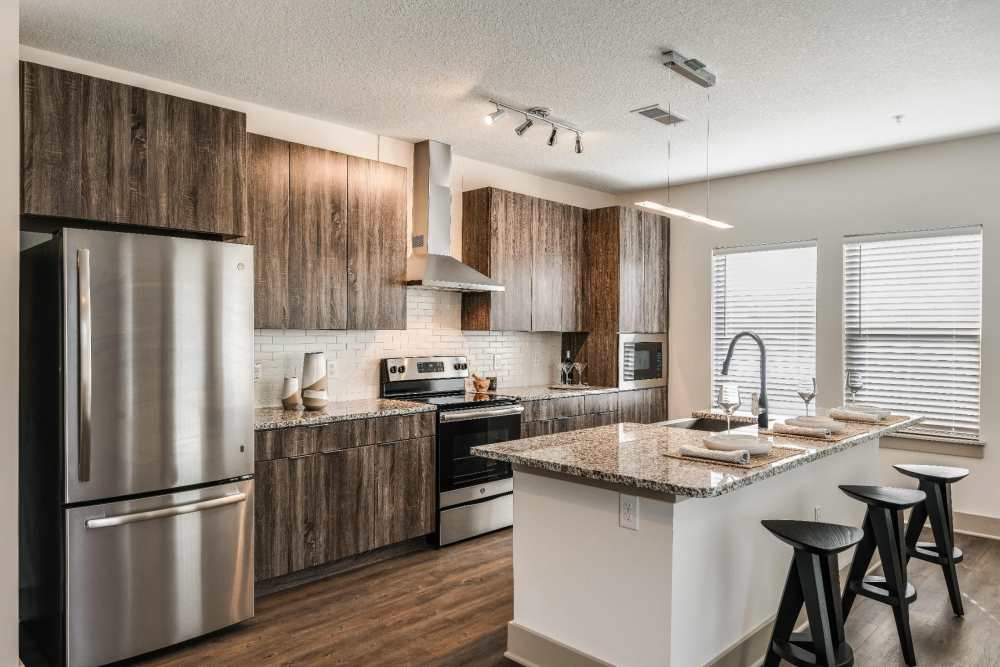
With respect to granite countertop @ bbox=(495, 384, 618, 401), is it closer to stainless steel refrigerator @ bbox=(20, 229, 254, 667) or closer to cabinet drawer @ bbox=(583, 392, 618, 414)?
cabinet drawer @ bbox=(583, 392, 618, 414)

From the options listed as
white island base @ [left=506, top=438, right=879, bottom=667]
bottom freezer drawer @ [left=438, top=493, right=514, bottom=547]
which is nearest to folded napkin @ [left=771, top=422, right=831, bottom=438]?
white island base @ [left=506, top=438, right=879, bottom=667]

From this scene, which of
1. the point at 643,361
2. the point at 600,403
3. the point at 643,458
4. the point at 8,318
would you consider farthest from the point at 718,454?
the point at 643,361

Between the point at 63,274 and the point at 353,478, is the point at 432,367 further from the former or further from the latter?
the point at 63,274

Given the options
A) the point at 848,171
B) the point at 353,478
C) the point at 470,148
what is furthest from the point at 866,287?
the point at 353,478

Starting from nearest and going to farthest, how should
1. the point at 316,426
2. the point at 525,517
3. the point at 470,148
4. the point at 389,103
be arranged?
the point at 525,517 < the point at 316,426 < the point at 389,103 < the point at 470,148

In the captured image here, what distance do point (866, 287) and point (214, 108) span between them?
15.3 ft

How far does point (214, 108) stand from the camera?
3205 mm

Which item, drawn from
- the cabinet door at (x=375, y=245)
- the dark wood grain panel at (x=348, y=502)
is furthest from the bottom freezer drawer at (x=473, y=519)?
the cabinet door at (x=375, y=245)

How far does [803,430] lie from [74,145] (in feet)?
11.6

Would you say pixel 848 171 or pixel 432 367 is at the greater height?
pixel 848 171

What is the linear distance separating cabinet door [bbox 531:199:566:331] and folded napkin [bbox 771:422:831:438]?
2.52 metres

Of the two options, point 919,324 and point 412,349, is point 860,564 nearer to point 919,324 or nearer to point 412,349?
point 919,324

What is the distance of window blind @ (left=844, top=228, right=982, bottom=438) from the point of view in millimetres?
4551

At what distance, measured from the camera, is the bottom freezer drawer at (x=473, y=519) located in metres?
4.22
